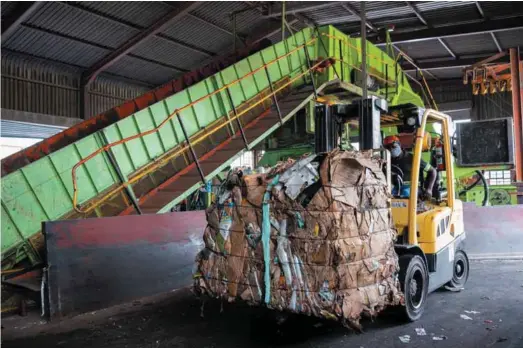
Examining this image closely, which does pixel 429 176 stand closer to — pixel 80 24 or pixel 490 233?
pixel 490 233

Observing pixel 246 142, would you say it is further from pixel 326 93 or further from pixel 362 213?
pixel 362 213

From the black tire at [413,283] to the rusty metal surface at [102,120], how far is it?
571 cm

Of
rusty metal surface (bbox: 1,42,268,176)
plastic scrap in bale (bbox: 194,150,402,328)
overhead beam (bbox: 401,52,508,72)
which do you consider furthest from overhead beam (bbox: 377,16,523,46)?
plastic scrap in bale (bbox: 194,150,402,328)

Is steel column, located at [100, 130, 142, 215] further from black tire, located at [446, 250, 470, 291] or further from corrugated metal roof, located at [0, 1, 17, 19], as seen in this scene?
corrugated metal roof, located at [0, 1, 17, 19]

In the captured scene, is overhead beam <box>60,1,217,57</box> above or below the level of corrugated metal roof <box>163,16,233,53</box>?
below

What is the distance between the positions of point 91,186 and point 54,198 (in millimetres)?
595

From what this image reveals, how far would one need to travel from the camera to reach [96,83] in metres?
17.8

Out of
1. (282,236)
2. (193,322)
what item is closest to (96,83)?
(193,322)

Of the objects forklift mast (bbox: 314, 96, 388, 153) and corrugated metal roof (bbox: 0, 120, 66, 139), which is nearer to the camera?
forklift mast (bbox: 314, 96, 388, 153)

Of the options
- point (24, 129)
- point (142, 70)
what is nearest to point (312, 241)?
point (24, 129)

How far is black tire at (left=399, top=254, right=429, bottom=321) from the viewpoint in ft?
16.8

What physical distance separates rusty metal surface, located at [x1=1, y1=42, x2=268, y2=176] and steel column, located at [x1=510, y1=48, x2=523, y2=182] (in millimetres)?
8225

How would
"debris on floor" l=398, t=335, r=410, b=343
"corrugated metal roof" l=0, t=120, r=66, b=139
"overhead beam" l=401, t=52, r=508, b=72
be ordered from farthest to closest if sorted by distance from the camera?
"overhead beam" l=401, t=52, r=508, b=72
"corrugated metal roof" l=0, t=120, r=66, b=139
"debris on floor" l=398, t=335, r=410, b=343

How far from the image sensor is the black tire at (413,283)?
5125 mm
